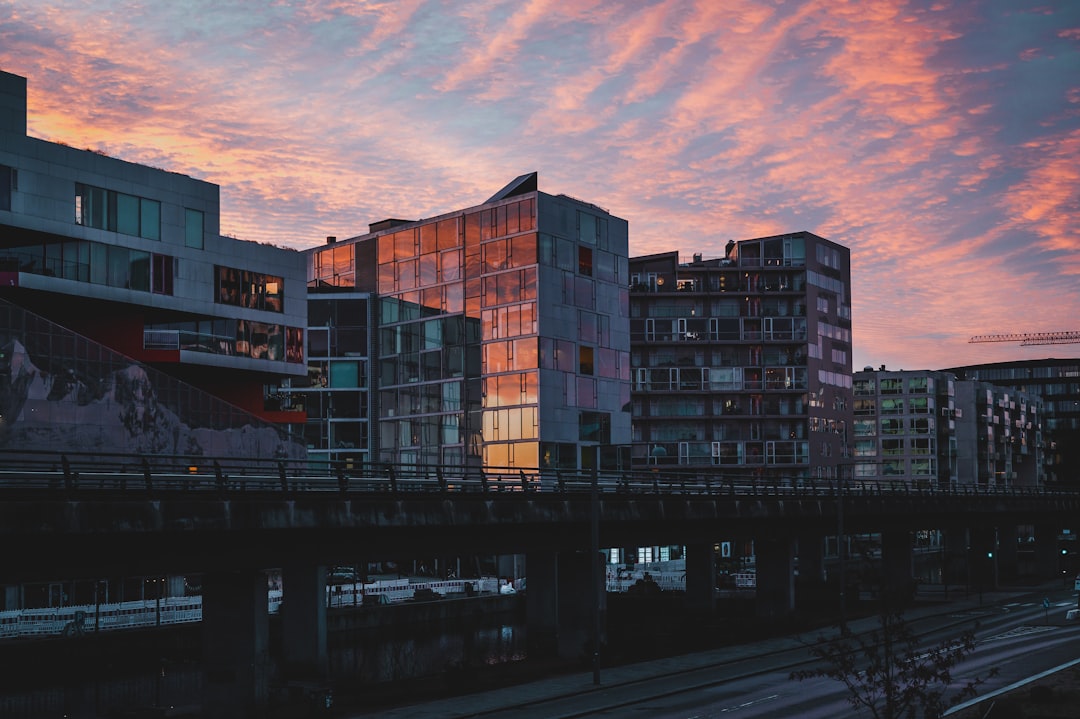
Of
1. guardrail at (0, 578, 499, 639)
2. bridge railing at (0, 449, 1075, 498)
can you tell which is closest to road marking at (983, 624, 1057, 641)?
bridge railing at (0, 449, 1075, 498)

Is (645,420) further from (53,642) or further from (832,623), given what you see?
(53,642)

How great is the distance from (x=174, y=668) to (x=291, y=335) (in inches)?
1084

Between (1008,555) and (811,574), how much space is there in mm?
37147

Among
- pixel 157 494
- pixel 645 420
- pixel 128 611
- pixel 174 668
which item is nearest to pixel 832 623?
pixel 174 668

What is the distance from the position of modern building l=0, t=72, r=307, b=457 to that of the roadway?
26.3 m

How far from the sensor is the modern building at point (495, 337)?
96.7 metres

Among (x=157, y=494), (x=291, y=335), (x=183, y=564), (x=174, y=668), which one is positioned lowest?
(x=174, y=668)

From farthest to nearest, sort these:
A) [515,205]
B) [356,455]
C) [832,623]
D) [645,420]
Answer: [645,420] < [356,455] < [515,205] < [832,623]

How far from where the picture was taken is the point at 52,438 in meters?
60.0

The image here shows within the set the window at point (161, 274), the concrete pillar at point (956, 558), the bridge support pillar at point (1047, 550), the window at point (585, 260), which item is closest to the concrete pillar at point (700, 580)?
the window at point (585, 260)

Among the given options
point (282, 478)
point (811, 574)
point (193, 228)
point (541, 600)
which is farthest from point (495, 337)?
point (282, 478)

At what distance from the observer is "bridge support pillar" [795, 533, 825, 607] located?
92.6m

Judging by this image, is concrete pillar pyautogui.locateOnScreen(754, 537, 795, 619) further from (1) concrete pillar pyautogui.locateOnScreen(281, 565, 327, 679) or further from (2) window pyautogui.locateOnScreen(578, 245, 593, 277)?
(2) window pyautogui.locateOnScreen(578, 245, 593, 277)

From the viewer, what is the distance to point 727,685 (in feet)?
161
